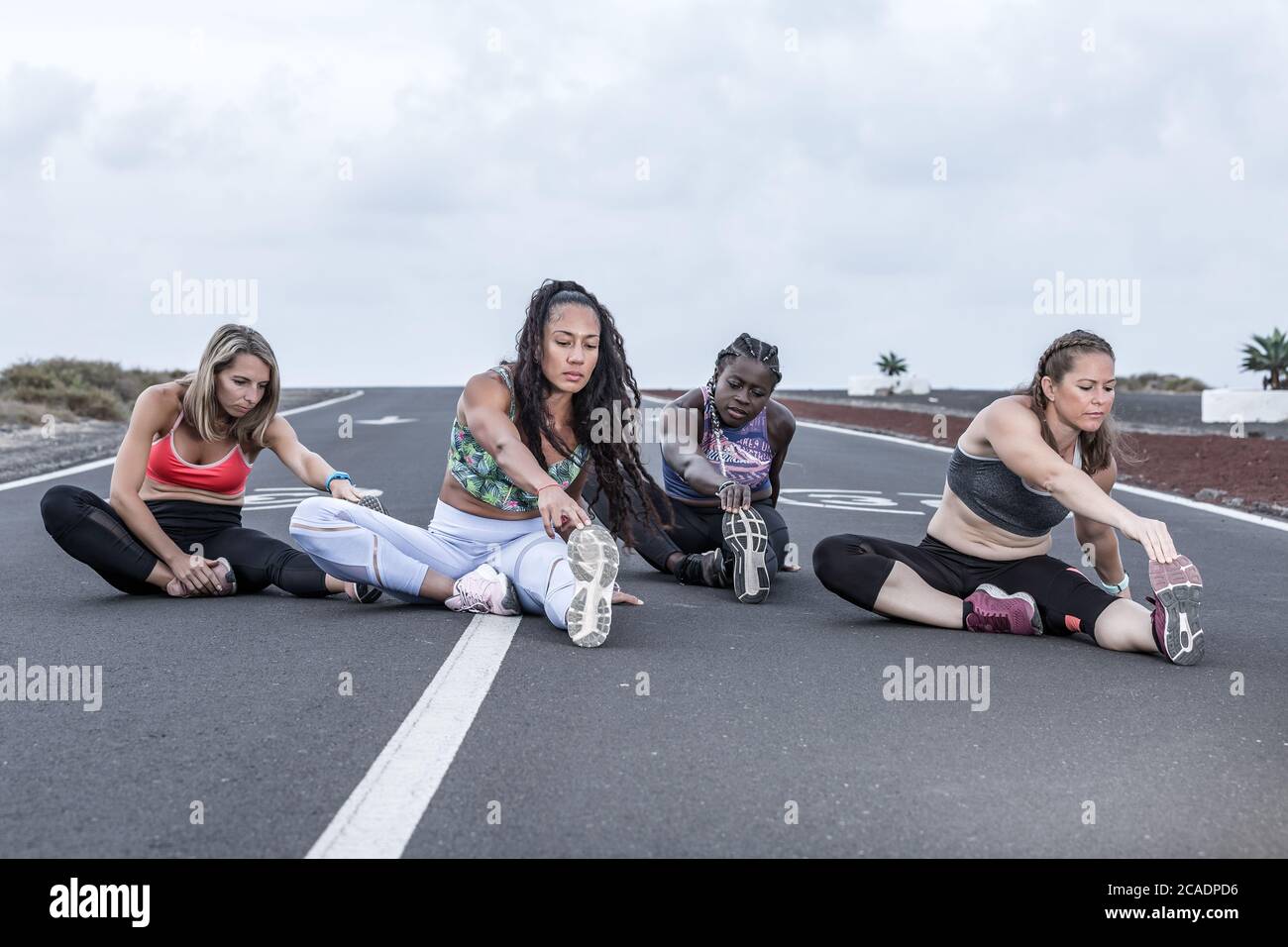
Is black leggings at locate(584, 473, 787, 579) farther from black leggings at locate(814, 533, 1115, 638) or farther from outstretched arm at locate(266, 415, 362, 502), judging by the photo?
outstretched arm at locate(266, 415, 362, 502)

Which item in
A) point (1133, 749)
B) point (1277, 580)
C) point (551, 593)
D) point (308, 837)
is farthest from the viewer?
point (1277, 580)

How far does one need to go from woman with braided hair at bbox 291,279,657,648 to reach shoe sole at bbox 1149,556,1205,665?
90.7 inches

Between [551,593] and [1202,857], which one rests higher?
[551,593]

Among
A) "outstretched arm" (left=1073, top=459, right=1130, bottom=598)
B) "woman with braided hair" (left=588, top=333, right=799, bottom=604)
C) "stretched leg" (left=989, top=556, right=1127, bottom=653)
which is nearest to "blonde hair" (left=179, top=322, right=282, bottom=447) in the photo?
"woman with braided hair" (left=588, top=333, right=799, bottom=604)

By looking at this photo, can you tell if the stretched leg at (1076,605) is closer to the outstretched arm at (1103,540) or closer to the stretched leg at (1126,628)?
the stretched leg at (1126,628)

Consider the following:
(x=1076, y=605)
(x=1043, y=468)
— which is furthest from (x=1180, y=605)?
(x=1043, y=468)

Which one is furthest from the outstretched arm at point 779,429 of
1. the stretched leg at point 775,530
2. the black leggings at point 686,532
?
the black leggings at point 686,532

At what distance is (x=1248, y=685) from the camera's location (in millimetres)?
5242

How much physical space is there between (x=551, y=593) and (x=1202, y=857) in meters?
3.07

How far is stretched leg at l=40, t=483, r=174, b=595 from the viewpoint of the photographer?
6.81 m

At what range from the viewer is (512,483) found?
20.5 feet
